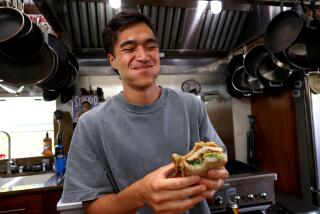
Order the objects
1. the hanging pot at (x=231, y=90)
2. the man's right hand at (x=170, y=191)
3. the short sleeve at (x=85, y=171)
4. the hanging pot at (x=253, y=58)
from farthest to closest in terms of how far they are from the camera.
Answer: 1. the hanging pot at (x=231, y=90)
2. the hanging pot at (x=253, y=58)
3. the short sleeve at (x=85, y=171)
4. the man's right hand at (x=170, y=191)

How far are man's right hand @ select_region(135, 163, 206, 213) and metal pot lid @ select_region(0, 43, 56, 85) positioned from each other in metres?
1.13

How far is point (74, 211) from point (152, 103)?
757 mm

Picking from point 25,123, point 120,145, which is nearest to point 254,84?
point 120,145

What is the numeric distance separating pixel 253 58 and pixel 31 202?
80.6 inches

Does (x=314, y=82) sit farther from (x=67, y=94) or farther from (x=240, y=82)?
(x=67, y=94)

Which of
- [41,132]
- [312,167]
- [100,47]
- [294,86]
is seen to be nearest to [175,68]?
[100,47]

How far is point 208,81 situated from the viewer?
8.61 ft

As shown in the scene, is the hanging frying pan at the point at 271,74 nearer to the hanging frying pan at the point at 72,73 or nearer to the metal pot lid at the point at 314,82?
the metal pot lid at the point at 314,82

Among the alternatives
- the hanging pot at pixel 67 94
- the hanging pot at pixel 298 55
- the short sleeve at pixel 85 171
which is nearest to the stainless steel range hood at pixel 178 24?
the hanging pot at pixel 67 94

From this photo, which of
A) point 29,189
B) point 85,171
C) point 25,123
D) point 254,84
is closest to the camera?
point 85,171

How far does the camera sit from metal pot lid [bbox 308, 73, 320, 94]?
1825 millimetres

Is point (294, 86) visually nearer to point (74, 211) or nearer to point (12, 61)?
point (74, 211)

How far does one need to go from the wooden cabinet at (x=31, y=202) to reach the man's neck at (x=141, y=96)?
49.5 inches

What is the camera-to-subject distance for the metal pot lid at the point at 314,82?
1.83 meters
